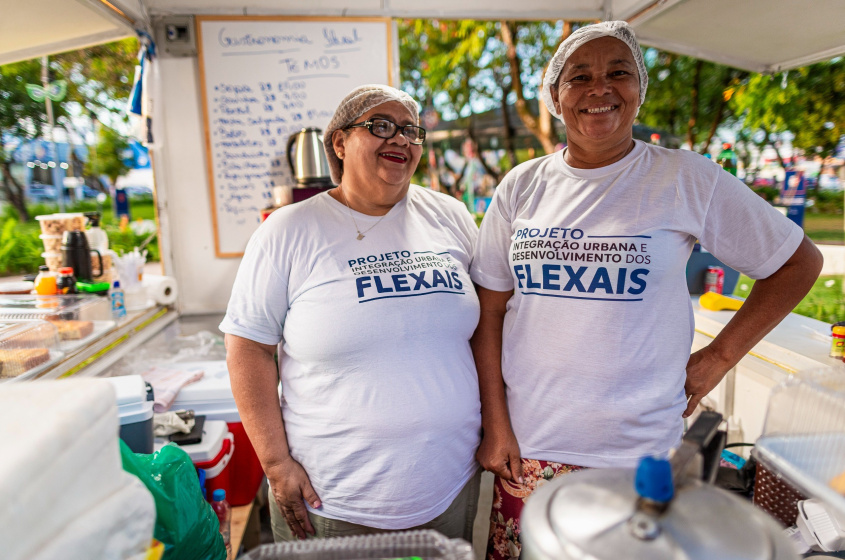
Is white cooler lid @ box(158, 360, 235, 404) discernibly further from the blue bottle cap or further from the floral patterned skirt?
the blue bottle cap

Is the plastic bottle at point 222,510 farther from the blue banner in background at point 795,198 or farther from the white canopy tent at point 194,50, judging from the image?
the blue banner in background at point 795,198

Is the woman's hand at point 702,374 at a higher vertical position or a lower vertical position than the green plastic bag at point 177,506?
higher

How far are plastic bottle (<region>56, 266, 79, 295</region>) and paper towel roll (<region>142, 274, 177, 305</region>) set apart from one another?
0.45 m

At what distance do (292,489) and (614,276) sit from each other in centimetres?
93

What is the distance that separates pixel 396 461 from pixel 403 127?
0.87 metres

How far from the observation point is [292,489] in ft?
4.29

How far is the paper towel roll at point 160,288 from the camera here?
2703 mm

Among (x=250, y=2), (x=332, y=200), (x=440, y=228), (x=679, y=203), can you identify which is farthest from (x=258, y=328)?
Result: (x=250, y=2)

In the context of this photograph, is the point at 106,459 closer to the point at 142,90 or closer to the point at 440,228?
the point at 440,228

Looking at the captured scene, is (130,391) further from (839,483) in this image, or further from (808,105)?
(808,105)

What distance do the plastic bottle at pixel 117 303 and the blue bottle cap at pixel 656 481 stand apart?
95.1 inches

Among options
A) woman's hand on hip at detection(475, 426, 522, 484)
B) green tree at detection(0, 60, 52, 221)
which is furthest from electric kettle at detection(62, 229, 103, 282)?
green tree at detection(0, 60, 52, 221)

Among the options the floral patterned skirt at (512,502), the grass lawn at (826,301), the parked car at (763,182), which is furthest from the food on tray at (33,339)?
the parked car at (763,182)

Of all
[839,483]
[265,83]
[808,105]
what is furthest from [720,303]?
[808,105]
